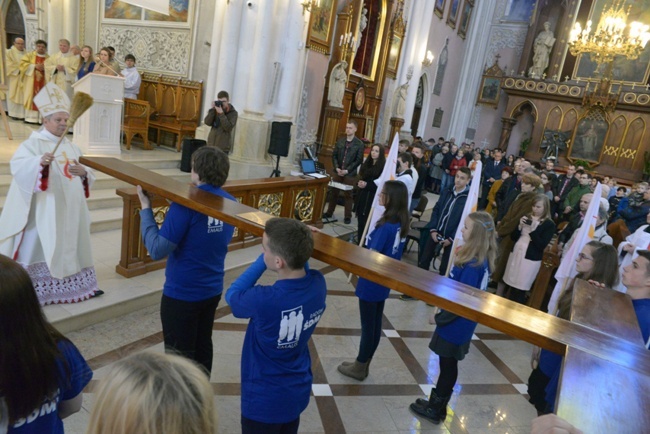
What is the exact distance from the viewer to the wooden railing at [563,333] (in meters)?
0.96

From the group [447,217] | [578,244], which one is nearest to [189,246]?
[578,244]

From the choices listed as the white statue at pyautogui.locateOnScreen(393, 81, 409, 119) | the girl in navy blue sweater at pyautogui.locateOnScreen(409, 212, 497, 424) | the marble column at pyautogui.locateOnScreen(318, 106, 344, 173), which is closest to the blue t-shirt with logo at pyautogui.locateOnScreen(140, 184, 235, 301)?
the girl in navy blue sweater at pyautogui.locateOnScreen(409, 212, 497, 424)

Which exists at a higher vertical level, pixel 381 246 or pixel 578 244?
pixel 578 244

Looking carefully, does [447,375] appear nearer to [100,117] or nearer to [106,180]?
[106,180]

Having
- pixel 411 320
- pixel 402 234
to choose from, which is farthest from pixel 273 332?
pixel 411 320

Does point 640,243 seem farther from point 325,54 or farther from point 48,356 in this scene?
point 325,54

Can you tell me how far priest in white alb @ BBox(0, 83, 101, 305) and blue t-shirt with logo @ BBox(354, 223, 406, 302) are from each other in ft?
7.10

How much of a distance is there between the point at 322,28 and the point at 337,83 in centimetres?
122

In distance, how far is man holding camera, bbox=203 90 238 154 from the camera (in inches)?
265

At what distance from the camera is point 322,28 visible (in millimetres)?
9055

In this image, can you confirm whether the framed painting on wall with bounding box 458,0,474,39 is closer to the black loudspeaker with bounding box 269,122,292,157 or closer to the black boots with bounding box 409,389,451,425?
the black loudspeaker with bounding box 269,122,292,157

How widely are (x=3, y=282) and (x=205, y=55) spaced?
8.59 metres

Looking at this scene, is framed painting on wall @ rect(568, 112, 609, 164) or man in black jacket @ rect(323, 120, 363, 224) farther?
framed painting on wall @ rect(568, 112, 609, 164)

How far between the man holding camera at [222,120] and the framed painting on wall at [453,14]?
13.1 meters
